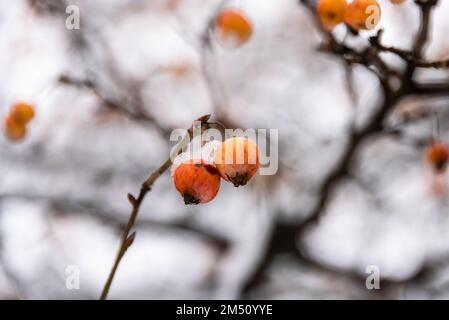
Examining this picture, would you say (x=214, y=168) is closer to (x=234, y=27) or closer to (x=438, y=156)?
(x=234, y=27)

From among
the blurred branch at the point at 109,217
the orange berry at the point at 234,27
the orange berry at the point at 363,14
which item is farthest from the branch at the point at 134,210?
the blurred branch at the point at 109,217

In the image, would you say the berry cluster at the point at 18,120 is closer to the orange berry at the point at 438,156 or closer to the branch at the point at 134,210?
the branch at the point at 134,210

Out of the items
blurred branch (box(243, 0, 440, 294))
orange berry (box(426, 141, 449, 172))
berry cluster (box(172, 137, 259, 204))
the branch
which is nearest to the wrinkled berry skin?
berry cluster (box(172, 137, 259, 204))

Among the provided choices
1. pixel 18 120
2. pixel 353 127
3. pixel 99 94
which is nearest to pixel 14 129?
pixel 18 120

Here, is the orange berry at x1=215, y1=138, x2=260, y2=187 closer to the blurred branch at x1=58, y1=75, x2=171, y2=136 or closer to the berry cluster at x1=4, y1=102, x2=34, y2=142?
the blurred branch at x1=58, y1=75, x2=171, y2=136

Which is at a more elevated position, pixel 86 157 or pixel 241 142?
pixel 86 157
